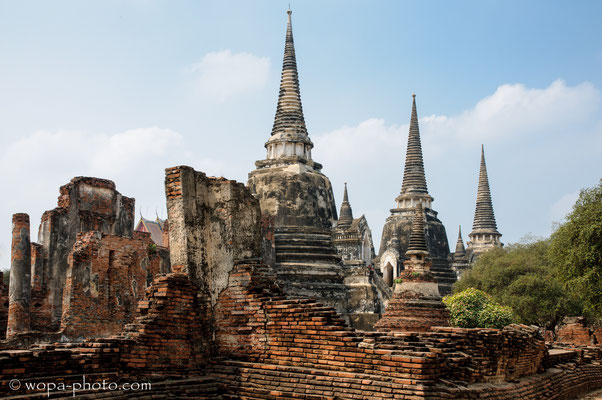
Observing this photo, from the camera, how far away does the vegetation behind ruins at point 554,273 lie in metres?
19.4

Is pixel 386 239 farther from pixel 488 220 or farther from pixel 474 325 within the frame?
pixel 474 325

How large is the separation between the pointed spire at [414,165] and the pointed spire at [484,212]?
694 cm

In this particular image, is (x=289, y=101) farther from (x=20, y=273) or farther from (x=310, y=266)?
(x=20, y=273)

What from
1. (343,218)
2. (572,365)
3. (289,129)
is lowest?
(572,365)

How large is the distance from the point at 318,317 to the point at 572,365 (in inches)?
326

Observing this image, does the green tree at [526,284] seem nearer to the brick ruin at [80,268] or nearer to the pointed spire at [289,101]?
the pointed spire at [289,101]

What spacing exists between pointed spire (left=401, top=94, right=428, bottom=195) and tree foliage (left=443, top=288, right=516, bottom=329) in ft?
69.0

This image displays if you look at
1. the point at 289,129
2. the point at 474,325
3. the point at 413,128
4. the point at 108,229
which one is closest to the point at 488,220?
the point at 413,128

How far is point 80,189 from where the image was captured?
1981 cm

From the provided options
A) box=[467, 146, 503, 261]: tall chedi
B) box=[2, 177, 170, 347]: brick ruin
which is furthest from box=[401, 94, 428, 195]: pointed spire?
box=[2, 177, 170, 347]: brick ruin

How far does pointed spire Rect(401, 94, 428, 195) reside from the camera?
43250 mm

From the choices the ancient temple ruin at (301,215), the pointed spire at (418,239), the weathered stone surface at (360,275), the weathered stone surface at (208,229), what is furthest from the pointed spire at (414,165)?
the weathered stone surface at (208,229)

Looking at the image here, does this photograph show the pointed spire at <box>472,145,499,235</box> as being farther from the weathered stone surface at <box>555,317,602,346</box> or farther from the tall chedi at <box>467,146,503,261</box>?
the weathered stone surface at <box>555,317,602,346</box>

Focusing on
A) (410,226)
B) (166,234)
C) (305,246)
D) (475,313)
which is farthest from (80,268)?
(410,226)
